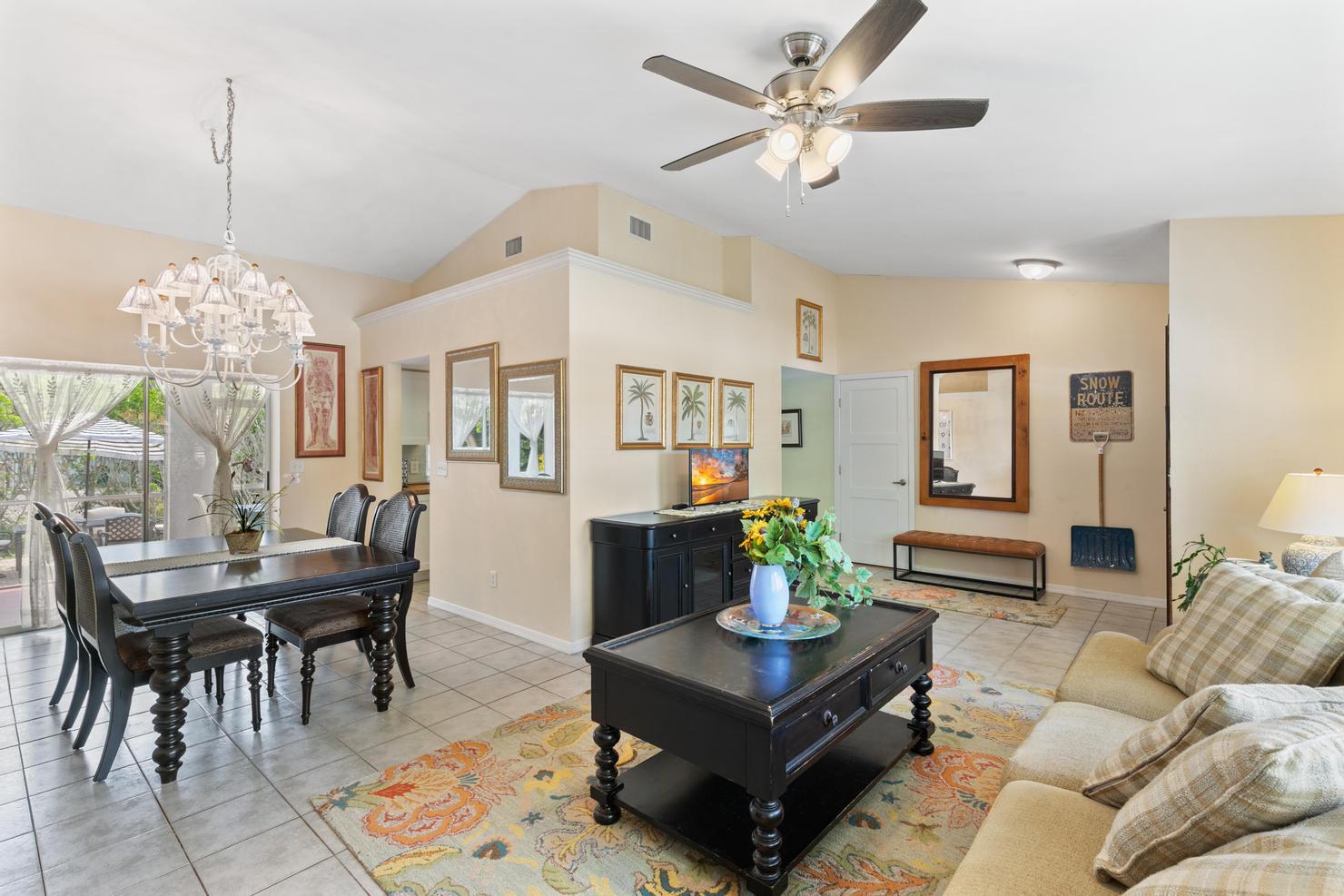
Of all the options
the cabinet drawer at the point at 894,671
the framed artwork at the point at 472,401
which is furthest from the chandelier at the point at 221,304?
the cabinet drawer at the point at 894,671

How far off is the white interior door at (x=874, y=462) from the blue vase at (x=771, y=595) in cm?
437

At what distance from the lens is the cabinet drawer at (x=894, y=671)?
2.32 meters

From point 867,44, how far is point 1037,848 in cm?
213

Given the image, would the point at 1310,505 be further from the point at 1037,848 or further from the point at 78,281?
the point at 78,281

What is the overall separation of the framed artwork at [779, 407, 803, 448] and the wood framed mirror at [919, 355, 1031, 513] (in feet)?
4.72

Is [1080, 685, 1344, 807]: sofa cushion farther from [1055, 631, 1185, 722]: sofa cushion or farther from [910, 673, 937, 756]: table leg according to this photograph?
[910, 673, 937, 756]: table leg

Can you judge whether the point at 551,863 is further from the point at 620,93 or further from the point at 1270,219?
the point at 1270,219

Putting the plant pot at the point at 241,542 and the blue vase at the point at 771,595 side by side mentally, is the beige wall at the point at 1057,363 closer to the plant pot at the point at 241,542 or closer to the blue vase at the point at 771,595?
the blue vase at the point at 771,595

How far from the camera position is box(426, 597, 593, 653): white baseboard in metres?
4.17

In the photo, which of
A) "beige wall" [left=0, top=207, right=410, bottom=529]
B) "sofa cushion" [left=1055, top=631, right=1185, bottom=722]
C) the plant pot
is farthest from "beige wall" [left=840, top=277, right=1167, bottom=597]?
"beige wall" [left=0, top=207, right=410, bottom=529]

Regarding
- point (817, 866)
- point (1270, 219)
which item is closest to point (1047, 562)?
point (1270, 219)

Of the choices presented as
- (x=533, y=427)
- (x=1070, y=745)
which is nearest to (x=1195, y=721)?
(x=1070, y=745)

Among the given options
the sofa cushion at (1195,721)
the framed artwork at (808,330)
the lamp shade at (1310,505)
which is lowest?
the sofa cushion at (1195,721)

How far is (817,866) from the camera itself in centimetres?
206
